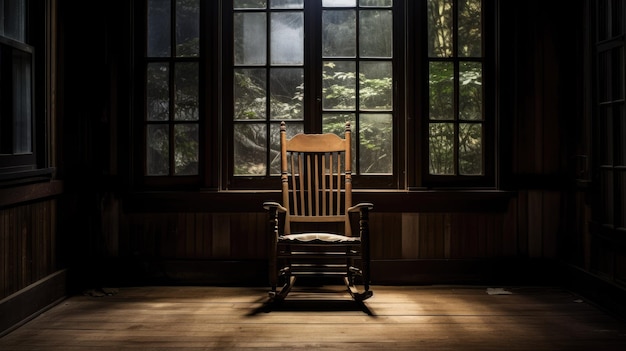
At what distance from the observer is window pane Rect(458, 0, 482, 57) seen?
433cm

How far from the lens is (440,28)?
14.2ft

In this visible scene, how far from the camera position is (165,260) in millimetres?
4316

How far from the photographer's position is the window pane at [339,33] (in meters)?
4.34

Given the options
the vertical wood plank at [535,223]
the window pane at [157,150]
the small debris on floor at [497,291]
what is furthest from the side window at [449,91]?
the window pane at [157,150]

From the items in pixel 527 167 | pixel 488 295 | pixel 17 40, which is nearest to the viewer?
pixel 17 40

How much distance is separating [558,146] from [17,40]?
12.1 feet

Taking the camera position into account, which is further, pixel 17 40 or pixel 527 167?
pixel 527 167

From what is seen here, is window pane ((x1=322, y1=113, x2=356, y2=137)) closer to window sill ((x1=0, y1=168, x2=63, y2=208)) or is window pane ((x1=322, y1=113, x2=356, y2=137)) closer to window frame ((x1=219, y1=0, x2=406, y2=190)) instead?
window frame ((x1=219, y1=0, x2=406, y2=190))

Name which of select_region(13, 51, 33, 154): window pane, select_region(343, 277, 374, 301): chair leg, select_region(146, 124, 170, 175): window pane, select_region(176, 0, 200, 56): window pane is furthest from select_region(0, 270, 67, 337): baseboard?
select_region(343, 277, 374, 301): chair leg

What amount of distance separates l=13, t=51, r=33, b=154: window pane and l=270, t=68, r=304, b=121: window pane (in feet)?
5.35

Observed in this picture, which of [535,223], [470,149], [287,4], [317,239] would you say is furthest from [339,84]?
[535,223]

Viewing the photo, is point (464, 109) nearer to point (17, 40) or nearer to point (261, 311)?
point (261, 311)

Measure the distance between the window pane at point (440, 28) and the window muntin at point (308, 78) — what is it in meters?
0.29

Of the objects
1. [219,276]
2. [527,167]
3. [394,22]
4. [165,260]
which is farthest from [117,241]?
[527,167]
